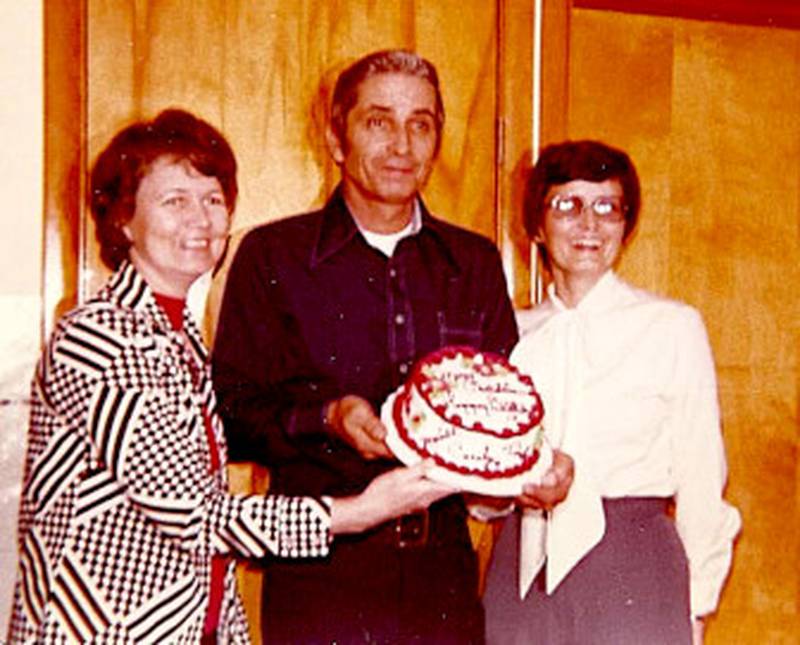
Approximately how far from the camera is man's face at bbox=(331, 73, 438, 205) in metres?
1.17

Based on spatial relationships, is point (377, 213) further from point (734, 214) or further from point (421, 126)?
point (734, 214)

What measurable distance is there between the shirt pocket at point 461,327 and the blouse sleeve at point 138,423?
326 mm

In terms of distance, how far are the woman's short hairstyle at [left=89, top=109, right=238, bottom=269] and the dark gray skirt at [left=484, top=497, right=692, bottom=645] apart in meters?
0.50

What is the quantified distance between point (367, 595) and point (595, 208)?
0.44 meters

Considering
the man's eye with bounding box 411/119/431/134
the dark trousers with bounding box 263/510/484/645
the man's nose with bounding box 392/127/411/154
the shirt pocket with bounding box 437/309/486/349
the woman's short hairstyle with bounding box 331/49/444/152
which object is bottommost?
the dark trousers with bounding box 263/510/484/645

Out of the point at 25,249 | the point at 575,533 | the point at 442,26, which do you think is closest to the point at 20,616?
the point at 25,249

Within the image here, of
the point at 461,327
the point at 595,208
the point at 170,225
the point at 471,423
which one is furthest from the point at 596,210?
the point at 170,225

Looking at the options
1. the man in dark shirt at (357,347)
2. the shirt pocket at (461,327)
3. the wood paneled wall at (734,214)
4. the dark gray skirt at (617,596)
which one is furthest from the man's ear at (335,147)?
the dark gray skirt at (617,596)

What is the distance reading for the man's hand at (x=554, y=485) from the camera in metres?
1.10

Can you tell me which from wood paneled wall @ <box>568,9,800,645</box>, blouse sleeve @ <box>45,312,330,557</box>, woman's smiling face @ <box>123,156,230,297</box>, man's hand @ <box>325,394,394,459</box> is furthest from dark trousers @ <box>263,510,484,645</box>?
wood paneled wall @ <box>568,9,800,645</box>

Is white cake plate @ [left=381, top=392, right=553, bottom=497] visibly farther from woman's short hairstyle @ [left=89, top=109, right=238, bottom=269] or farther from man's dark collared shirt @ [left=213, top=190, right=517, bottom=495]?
woman's short hairstyle @ [left=89, top=109, right=238, bottom=269]

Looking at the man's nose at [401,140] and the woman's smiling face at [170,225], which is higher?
the man's nose at [401,140]

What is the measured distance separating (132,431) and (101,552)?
101 mm

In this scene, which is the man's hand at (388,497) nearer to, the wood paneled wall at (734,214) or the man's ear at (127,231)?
the man's ear at (127,231)
